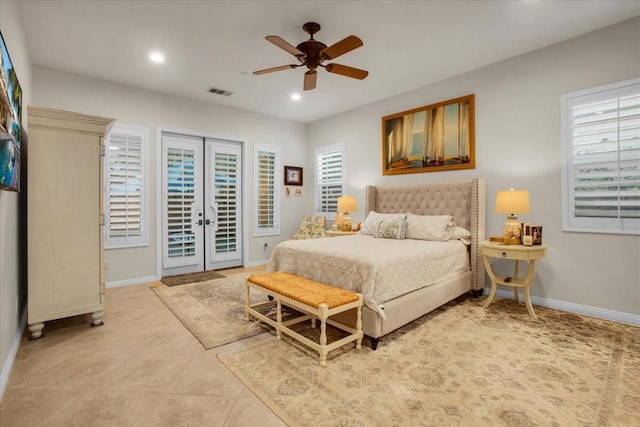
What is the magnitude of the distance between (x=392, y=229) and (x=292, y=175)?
3048 mm

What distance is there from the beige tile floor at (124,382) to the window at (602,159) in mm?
3477

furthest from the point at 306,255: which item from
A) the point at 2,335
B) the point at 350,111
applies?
the point at 350,111

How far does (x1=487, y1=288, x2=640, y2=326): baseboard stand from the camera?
3.08m

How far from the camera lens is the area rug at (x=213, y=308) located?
2850mm

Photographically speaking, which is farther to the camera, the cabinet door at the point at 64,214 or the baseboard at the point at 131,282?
the baseboard at the point at 131,282

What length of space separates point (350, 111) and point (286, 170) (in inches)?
67.9

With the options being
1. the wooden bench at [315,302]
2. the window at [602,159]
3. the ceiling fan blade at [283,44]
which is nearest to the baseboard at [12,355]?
the wooden bench at [315,302]

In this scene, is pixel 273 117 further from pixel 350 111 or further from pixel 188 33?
pixel 188 33

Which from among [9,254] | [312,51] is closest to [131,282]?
[9,254]

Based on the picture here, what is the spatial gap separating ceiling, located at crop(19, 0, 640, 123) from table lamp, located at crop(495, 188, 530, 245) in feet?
5.47

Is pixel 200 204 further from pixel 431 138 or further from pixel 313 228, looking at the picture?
pixel 431 138

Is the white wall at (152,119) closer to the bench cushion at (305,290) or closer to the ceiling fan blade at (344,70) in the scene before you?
the bench cushion at (305,290)

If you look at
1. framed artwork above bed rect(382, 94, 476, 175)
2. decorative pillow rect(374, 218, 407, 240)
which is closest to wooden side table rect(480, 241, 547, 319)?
decorative pillow rect(374, 218, 407, 240)

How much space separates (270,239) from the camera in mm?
6266
